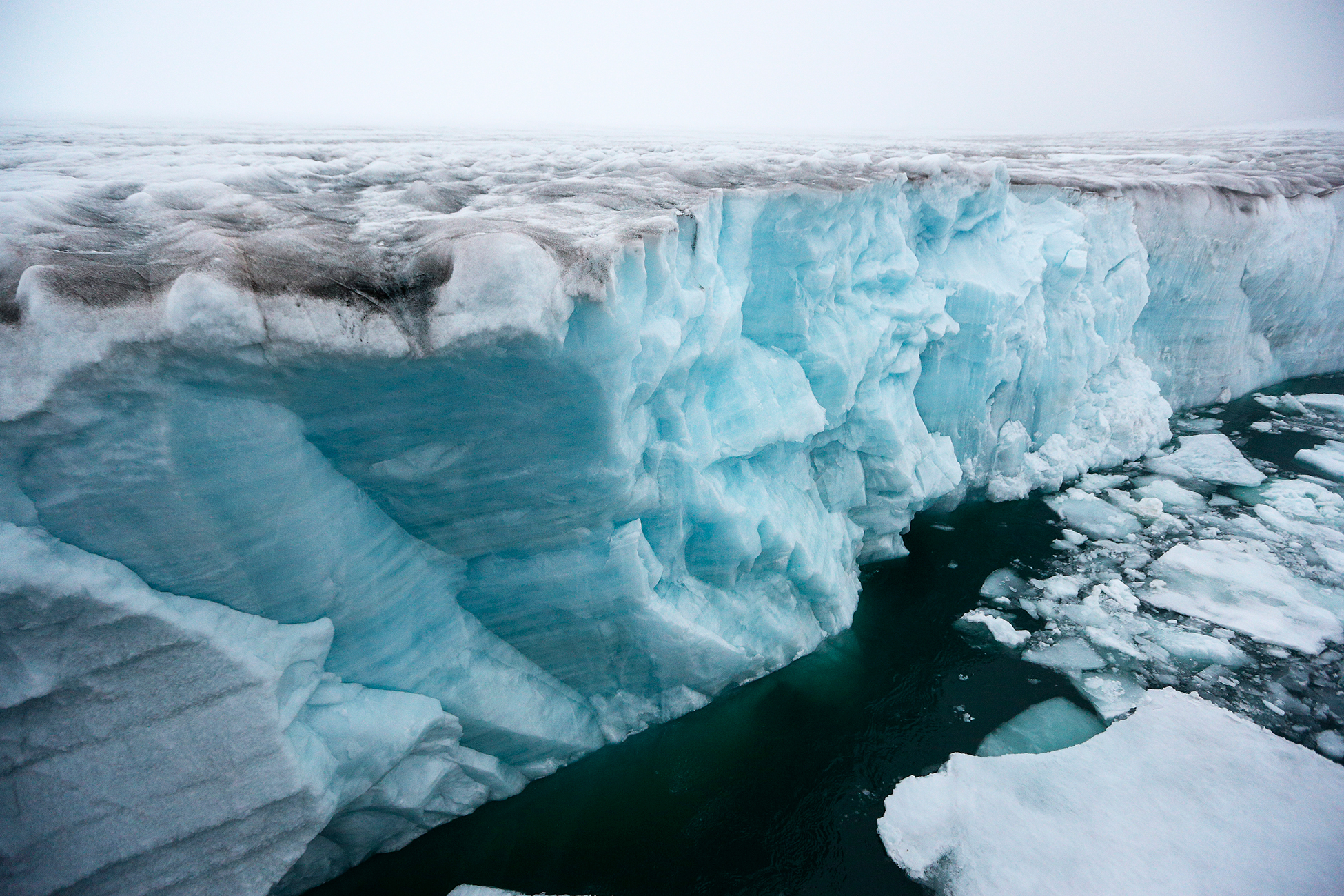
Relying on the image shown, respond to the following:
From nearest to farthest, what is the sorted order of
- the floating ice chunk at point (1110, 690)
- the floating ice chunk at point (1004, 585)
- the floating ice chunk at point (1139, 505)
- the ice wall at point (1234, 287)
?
the floating ice chunk at point (1110, 690) → the floating ice chunk at point (1004, 585) → the floating ice chunk at point (1139, 505) → the ice wall at point (1234, 287)

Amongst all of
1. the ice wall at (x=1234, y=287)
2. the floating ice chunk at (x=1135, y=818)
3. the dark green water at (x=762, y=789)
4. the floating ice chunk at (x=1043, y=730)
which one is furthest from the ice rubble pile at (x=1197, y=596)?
the ice wall at (x=1234, y=287)

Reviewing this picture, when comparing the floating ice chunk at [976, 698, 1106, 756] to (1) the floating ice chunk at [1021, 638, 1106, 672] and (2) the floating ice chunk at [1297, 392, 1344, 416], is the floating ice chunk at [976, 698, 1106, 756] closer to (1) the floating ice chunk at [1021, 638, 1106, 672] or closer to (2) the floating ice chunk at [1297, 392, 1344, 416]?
(1) the floating ice chunk at [1021, 638, 1106, 672]

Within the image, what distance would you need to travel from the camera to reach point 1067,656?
4.71 metres

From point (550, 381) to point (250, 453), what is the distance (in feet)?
3.94

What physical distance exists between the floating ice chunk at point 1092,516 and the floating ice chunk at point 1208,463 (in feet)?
4.16

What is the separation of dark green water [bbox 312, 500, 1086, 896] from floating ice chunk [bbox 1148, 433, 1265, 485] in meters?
4.22

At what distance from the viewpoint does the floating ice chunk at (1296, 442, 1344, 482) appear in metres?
6.93

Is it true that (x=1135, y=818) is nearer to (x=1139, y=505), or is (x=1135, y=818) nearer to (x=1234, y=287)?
(x=1139, y=505)

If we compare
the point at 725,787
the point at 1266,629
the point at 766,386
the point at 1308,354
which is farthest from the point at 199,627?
the point at 1308,354

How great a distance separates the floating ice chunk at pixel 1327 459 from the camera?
273 inches

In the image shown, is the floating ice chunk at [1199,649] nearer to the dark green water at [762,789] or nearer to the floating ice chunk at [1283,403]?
the dark green water at [762,789]

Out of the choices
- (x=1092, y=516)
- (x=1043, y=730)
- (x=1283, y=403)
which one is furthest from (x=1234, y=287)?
(x=1043, y=730)

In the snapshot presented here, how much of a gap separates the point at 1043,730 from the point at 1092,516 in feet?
10.5

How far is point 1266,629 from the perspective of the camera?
15.7 feet
